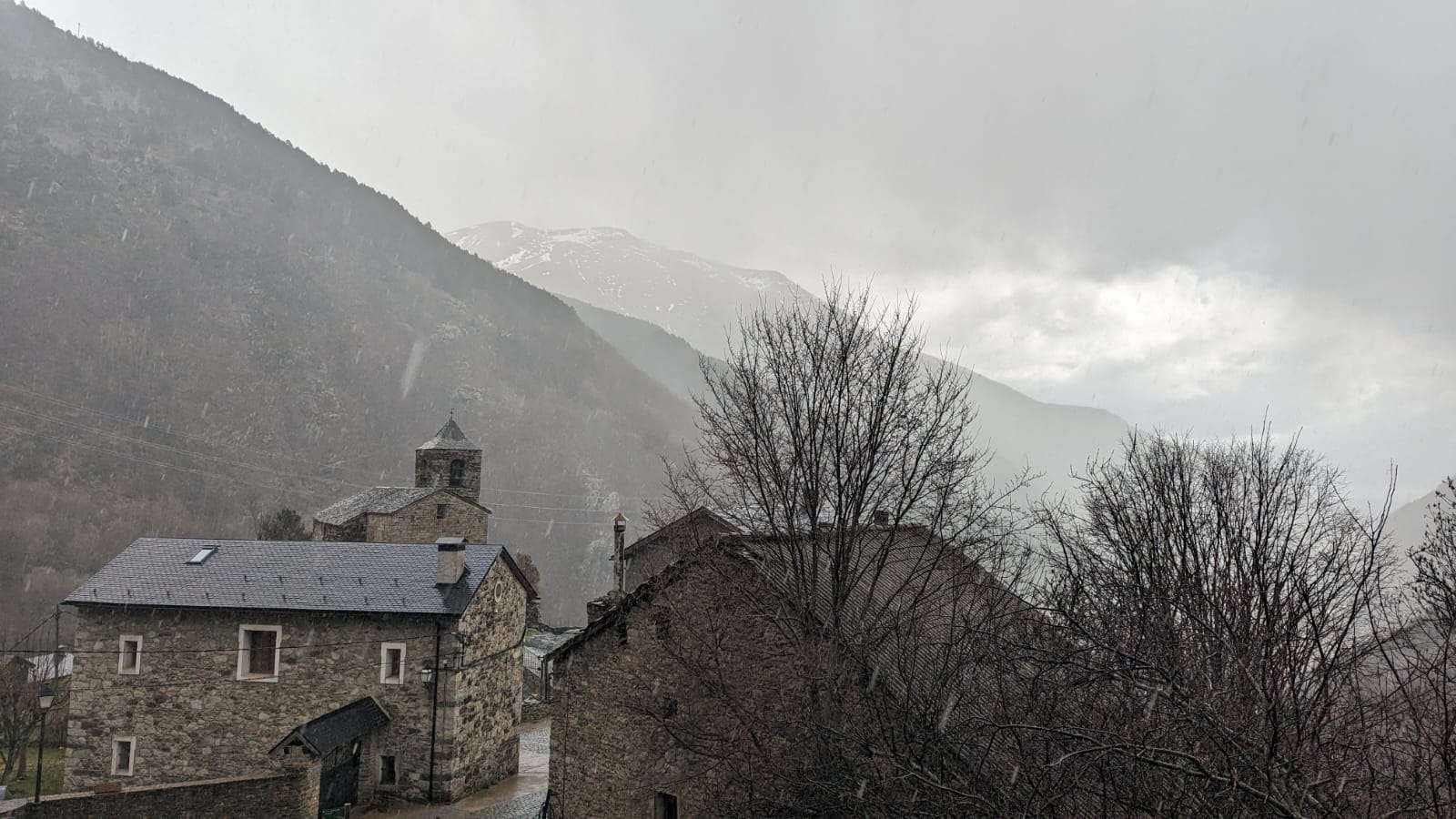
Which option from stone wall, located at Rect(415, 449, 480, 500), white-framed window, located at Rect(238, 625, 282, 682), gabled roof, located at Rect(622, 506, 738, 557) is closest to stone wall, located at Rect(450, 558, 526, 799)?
white-framed window, located at Rect(238, 625, 282, 682)

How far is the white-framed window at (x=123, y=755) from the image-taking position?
63.8 feet

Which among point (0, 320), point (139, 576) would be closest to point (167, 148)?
point (0, 320)

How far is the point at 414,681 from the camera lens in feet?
64.7

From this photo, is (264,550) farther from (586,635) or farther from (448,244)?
(448,244)

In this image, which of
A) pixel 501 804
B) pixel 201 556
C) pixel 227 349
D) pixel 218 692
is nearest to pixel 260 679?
pixel 218 692

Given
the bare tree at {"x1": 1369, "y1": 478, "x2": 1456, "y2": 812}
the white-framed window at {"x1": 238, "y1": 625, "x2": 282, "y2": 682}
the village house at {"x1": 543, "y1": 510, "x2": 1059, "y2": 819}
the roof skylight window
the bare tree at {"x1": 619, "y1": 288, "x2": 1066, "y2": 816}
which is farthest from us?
the roof skylight window

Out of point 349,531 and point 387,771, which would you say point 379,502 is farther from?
point 387,771

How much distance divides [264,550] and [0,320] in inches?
2551

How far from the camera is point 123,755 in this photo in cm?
1956

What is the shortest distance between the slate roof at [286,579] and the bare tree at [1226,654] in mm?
15207

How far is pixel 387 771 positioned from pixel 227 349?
2898 inches

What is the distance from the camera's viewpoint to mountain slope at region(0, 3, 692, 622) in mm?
61969

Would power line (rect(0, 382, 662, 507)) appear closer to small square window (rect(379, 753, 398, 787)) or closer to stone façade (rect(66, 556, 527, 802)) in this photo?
stone façade (rect(66, 556, 527, 802))

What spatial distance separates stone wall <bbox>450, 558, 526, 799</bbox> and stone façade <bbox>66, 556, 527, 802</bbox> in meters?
0.32
